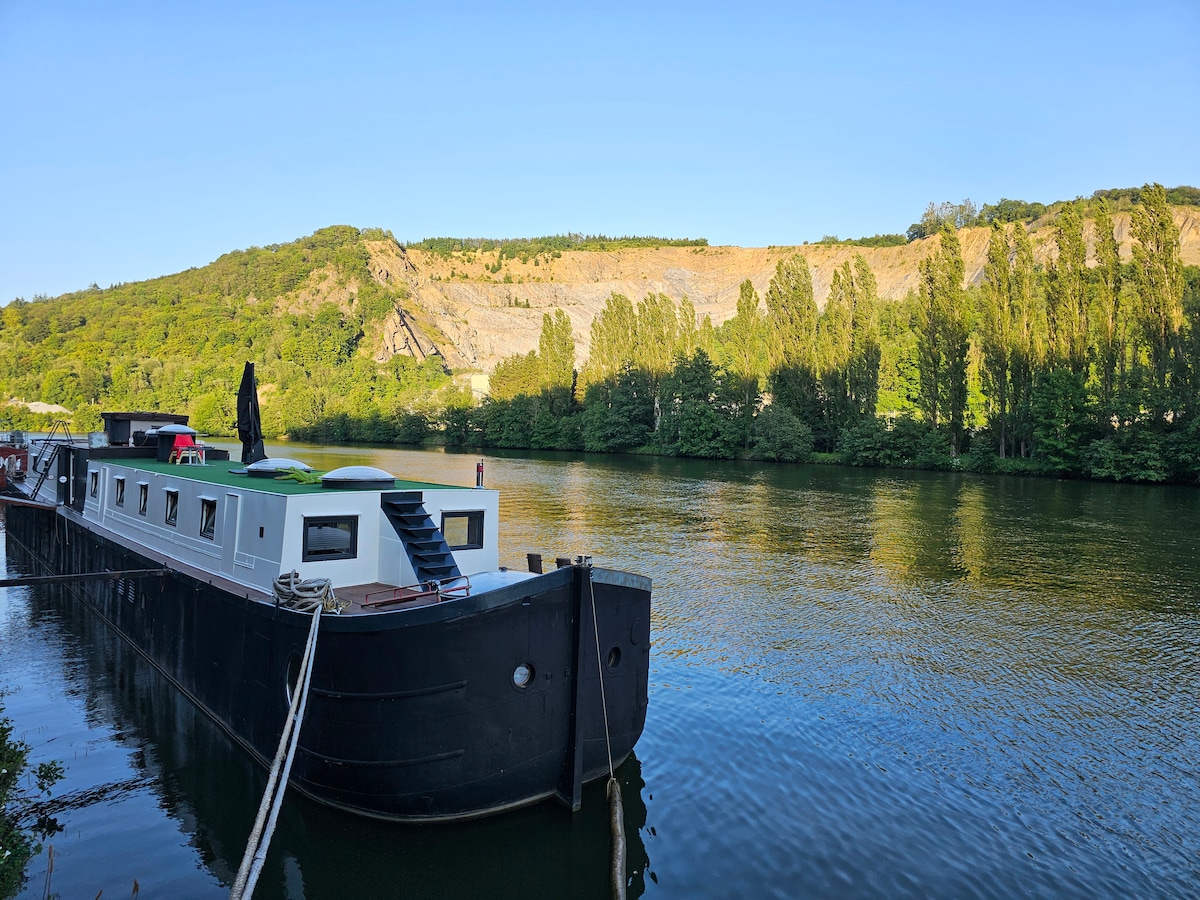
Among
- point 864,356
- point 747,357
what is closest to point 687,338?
point 747,357

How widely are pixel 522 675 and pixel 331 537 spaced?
3955 mm

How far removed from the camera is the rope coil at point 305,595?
10.0 meters

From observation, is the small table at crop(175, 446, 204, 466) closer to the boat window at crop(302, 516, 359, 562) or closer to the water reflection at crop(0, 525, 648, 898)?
the water reflection at crop(0, 525, 648, 898)

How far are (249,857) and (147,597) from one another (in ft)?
34.8

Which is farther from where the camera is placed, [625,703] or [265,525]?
[265,525]

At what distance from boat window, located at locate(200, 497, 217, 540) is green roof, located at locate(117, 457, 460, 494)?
16.0 inches

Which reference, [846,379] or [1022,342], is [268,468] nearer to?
[1022,342]

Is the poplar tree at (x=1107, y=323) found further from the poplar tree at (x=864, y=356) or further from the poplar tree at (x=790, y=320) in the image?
the poplar tree at (x=790, y=320)

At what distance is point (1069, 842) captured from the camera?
32.1 ft

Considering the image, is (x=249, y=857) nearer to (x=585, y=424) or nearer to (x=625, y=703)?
(x=625, y=703)

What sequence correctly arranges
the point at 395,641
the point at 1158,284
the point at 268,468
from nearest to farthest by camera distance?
the point at 395,641
the point at 268,468
the point at 1158,284

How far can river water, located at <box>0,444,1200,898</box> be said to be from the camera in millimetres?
9008

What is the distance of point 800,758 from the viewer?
12.0m

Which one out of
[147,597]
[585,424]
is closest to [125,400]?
[585,424]
